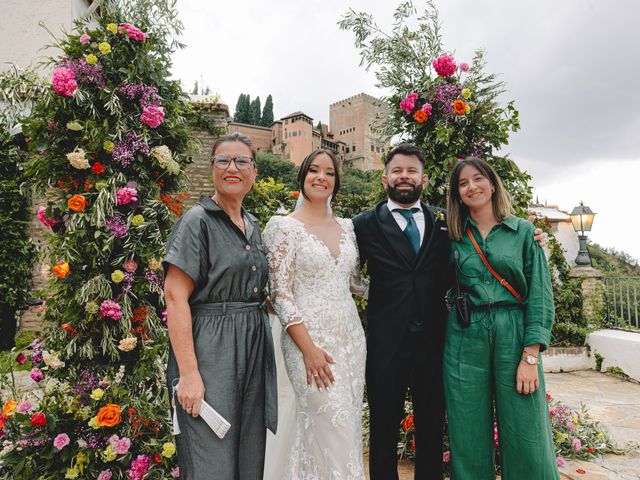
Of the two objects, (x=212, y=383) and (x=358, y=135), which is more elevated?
(x=358, y=135)

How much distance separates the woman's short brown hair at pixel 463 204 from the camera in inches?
92.2

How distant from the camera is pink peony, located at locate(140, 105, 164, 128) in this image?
9.16 feet

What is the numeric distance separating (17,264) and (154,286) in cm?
623

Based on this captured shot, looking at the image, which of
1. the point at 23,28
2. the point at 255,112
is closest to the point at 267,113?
the point at 255,112

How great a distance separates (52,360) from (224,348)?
1.66 metres

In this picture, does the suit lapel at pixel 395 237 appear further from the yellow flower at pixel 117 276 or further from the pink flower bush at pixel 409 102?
the yellow flower at pixel 117 276

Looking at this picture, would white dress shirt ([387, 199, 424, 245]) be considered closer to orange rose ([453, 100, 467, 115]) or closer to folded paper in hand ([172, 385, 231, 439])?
orange rose ([453, 100, 467, 115])

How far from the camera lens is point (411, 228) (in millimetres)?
2457

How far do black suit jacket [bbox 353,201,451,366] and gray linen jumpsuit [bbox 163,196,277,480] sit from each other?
2.39ft

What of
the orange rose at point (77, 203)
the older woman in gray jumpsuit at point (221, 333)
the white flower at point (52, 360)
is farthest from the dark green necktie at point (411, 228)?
the white flower at point (52, 360)

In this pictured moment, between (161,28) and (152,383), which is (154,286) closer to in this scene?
(152,383)

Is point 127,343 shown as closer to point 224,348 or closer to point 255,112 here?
point 224,348

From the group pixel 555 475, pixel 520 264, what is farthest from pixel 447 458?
pixel 520 264

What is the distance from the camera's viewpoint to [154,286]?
283 cm
